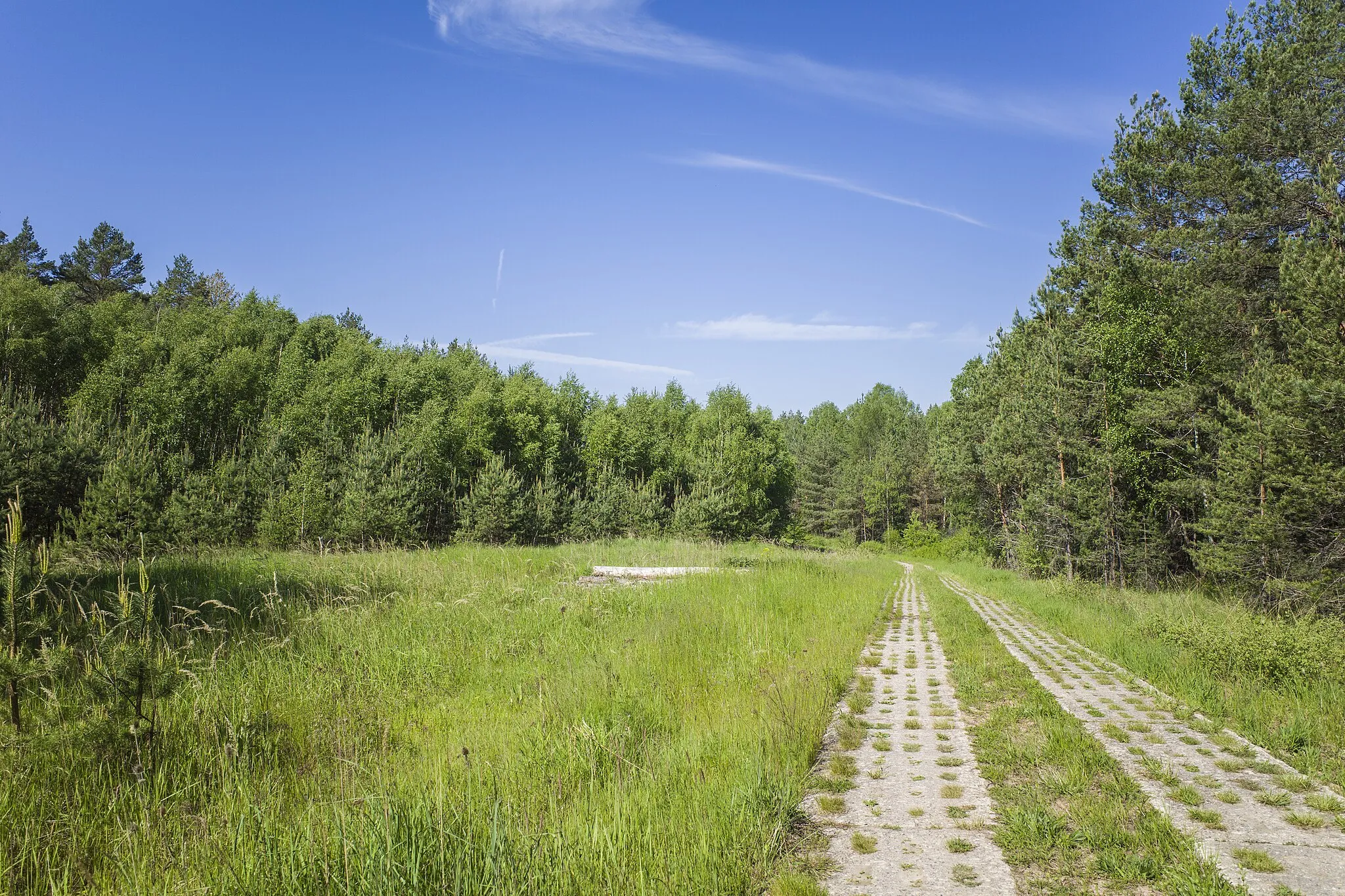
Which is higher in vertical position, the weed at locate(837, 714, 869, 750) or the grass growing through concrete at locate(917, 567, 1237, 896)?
the grass growing through concrete at locate(917, 567, 1237, 896)

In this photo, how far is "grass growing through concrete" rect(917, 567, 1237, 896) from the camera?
3.22 meters

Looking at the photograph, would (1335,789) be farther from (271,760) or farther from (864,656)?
(271,760)

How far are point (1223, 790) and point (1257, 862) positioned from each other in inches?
48.2

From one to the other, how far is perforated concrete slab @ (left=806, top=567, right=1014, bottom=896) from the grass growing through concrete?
154 mm

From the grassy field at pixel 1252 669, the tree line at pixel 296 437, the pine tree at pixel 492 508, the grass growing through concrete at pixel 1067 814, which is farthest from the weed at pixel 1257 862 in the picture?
the pine tree at pixel 492 508

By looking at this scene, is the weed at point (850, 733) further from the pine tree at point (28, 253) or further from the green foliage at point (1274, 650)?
the pine tree at point (28, 253)

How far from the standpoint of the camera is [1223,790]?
4273 millimetres

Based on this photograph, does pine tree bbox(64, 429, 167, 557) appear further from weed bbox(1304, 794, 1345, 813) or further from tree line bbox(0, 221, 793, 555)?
weed bbox(1304, 794, 1345, 813)

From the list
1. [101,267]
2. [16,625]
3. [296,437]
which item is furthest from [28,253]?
[16,625]

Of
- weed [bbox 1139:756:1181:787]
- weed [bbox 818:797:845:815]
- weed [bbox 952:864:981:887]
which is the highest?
weed [bbox 1139:756:1181:787]

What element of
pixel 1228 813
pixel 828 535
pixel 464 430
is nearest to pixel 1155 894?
pixel 1228 813

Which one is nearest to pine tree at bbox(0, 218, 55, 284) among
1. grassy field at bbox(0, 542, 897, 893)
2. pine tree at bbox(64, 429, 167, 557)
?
pine tree at bbox(64, 429, 167, 557)

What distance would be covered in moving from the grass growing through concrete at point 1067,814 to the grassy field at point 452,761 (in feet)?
4.45

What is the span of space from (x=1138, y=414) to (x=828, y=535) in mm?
58506
